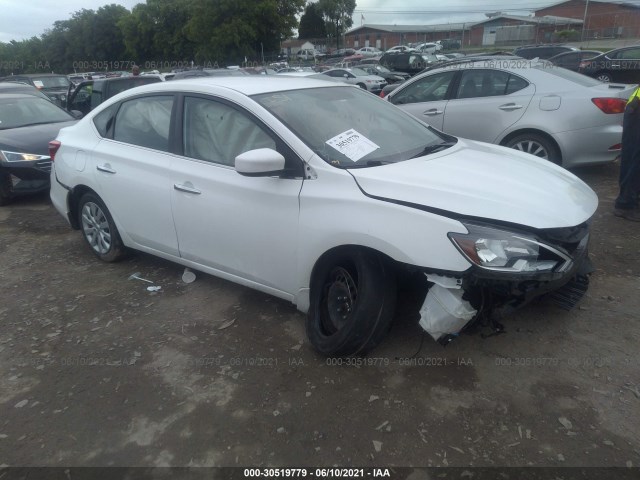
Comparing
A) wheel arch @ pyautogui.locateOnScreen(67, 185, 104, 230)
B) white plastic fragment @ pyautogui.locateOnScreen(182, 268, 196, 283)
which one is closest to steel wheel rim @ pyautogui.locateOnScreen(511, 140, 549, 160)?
white plastic fragment @ pyautogui.locateOnScreen(182, 268, 196, 283)

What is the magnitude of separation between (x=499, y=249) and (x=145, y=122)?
305 centimetres

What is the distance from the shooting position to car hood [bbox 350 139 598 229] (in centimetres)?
271

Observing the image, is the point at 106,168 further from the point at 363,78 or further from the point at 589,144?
the point at 363,78

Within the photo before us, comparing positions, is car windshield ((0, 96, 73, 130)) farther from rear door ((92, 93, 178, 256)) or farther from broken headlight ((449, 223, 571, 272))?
broken headlight ((449, 223, 571, 272))

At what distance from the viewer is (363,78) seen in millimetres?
21312

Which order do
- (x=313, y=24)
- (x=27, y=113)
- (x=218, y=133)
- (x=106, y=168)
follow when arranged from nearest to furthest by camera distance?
1. (x=218, y=133)
2. (x=106, y=168)
3. (x=27, y=113)
4. (x=313, y=24)

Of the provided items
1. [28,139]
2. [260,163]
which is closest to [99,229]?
[260,163]

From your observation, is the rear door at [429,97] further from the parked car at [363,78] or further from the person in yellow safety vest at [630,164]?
the parked car at [363,78]

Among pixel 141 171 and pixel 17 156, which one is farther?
pixel 17 156

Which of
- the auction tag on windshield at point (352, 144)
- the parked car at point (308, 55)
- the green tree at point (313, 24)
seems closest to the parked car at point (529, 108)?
the auction tag on windshield at point (352, 144)

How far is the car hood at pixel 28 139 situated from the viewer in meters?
7.02

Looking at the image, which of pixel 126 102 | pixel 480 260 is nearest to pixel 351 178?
pixel 480 260

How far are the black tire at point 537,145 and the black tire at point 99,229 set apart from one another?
16.0 feet

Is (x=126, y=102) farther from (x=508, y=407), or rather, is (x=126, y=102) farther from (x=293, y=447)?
(x=508, y=407)
